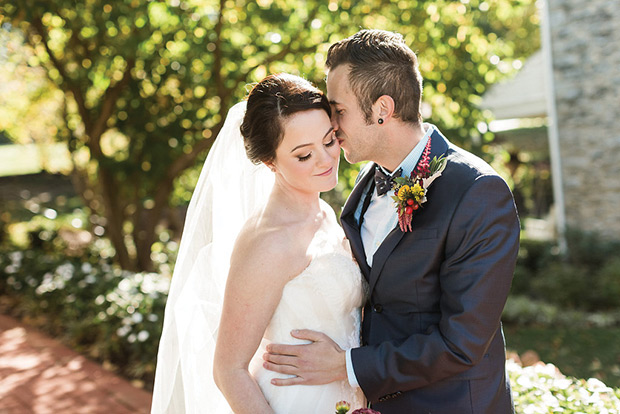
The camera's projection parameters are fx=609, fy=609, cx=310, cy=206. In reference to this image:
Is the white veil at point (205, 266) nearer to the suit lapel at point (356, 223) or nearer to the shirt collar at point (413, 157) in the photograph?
the suit lapel at point (356, 223)

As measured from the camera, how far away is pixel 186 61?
7.37 m

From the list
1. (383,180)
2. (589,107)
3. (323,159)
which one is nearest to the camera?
(323,159)

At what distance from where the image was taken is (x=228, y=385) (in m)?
2.30

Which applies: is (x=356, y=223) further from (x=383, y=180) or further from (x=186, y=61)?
(x=186, y=61)

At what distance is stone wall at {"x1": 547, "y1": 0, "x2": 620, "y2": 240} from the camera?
9734 mm

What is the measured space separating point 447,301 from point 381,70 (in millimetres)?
909

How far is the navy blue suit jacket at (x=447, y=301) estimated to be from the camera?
6.76 feet

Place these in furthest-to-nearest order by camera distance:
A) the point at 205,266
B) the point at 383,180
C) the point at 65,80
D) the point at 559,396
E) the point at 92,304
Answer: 1. the point at 65,80
2. the point at 92,304
3. the point at 559,396
4. the point at 205,266
5. the point at 383,180

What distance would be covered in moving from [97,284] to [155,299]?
140 centimetres

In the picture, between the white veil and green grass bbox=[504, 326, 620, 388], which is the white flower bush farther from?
green grass bbox=[504, 326, 620, 388]

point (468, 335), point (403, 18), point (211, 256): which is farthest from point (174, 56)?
point (468, 335)

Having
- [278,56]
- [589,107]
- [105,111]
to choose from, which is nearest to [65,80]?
[105,111]

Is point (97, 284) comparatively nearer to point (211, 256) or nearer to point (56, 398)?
point (56, 398)

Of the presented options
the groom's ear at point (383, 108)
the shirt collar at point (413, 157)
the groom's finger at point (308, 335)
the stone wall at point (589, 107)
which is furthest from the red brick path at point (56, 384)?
the stone wall at point (589, 107)
